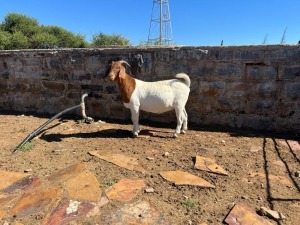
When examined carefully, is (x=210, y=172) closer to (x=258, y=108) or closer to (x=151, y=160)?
(x=151, y=160)

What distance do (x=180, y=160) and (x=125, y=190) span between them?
36.7 inches

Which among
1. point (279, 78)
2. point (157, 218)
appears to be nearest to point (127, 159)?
point (157, 218)

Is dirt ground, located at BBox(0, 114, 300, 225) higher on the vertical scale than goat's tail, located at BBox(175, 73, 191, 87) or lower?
lower

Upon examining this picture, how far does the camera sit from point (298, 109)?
4406 mm

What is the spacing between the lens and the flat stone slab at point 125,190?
9.05 feet

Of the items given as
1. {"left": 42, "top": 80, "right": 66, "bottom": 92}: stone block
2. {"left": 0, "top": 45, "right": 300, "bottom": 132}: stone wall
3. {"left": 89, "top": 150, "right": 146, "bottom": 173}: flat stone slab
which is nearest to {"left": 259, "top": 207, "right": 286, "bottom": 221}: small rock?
{"left": 89, "top": 150, "right": 146, "bottom": 173}: flat stone slab

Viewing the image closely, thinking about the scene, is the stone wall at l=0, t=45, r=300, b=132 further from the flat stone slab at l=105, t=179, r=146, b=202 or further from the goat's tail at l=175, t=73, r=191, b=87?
the flat stone slab at l=105, t=179, r=146, b=202

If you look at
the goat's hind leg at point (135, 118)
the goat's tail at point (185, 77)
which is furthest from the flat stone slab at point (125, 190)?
the goat's tail at point (185, 77)

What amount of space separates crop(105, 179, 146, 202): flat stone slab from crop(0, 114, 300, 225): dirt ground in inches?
3.2

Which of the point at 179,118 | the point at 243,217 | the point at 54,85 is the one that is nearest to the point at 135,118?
the point at 179,118

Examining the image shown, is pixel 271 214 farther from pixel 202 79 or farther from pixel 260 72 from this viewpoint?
pixel 202 79

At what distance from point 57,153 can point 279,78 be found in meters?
3.32

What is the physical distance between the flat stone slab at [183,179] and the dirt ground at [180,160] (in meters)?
0.07

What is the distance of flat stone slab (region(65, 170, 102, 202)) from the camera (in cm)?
278
